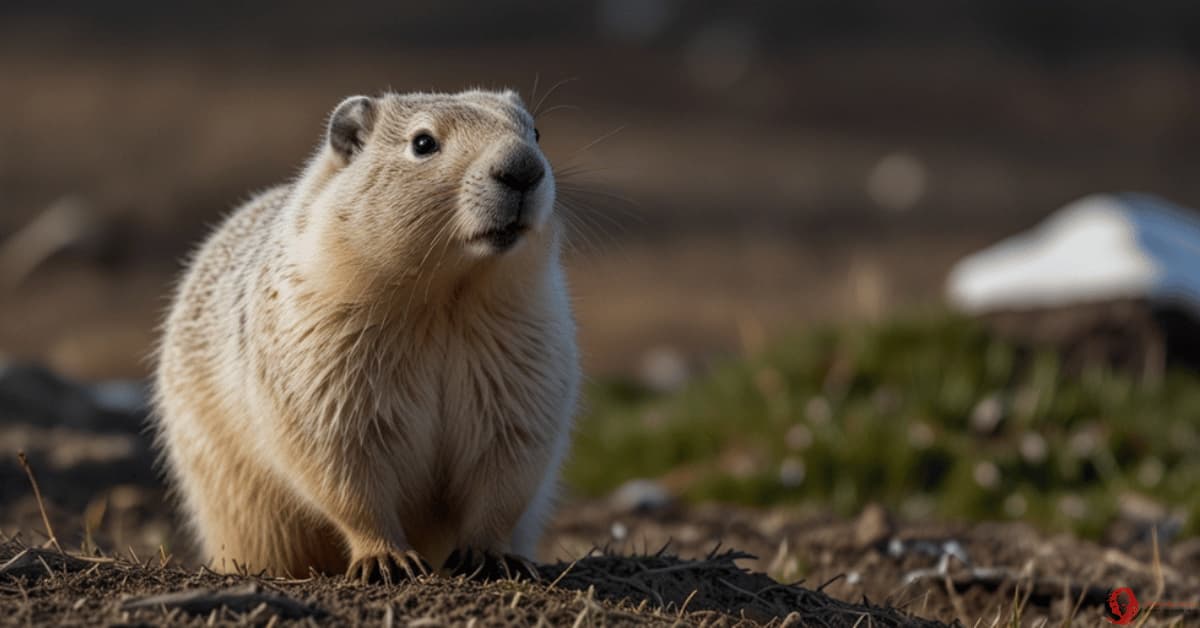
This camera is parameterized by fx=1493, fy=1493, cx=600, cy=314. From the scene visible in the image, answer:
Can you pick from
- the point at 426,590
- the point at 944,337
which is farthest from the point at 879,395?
the point at 426,590

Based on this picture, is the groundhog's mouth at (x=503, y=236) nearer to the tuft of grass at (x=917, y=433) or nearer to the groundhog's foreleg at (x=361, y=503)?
the groundhog's foreleg at (x=361, y=503)

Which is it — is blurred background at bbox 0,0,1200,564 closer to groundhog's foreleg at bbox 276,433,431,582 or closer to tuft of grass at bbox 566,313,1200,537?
tuft of grass at bbox 566,313,1200,537

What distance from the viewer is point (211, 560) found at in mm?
4758

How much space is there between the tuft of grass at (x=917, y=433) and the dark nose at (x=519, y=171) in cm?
264

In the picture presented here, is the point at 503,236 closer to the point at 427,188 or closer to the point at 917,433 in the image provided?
the point at 427,188

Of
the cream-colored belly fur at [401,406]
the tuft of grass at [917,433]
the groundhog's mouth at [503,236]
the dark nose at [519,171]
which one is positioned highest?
the dark nose at [519,171]

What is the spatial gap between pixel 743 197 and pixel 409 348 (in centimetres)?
1114

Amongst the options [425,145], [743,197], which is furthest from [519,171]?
[743,197]

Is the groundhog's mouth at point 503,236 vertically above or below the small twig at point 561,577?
above

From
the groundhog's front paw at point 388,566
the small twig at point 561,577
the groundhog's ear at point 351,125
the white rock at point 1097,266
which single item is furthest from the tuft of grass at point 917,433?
the small twig at point 561,577

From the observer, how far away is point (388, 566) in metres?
3.91

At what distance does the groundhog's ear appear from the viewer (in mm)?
4293

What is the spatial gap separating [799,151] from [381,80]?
4.56 metres

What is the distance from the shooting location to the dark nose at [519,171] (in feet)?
12.3
